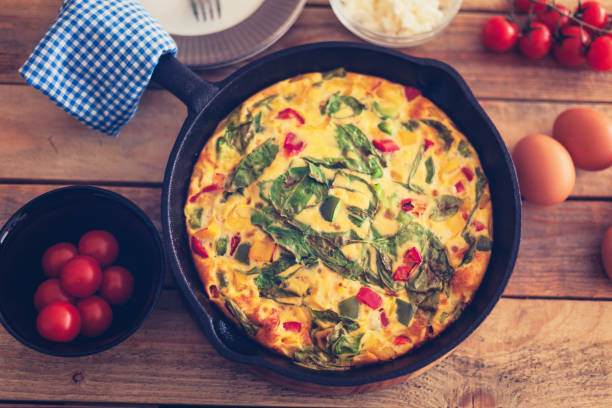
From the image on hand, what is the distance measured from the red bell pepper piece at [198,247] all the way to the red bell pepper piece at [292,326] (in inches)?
18.4

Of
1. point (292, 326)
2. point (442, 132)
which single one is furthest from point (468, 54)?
point (292, 326)

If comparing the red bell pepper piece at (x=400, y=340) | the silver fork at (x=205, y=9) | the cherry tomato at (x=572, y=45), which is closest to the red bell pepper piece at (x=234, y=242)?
the red bell pepper piece at (x=400, y=340)

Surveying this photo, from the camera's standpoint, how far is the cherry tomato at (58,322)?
2053 mm

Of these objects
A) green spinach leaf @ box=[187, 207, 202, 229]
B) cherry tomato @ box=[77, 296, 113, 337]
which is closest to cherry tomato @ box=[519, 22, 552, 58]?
green spinach leaf @ box=[187, 207, 202, 229]

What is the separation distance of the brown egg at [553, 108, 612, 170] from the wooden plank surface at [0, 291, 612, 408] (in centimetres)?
75

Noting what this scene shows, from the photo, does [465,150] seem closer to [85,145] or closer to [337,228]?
[337,228]

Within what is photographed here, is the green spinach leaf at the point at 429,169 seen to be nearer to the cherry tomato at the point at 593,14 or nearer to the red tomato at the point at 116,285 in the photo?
the cherry tomato at the point at 593,14

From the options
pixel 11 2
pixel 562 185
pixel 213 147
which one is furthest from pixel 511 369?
pixel 11 2

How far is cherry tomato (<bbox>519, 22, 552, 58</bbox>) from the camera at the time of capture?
2656 millimetres

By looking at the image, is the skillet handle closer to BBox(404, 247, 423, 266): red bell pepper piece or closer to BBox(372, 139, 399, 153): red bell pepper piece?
BBox(372, 139, 399, 153): red bell pepper piece

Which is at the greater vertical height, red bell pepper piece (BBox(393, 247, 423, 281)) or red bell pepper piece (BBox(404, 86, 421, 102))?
red bell pepper piece (BBox(404, 86, 421, 102))

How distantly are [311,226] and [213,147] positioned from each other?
0.60 meters

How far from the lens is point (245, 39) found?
8.55ft

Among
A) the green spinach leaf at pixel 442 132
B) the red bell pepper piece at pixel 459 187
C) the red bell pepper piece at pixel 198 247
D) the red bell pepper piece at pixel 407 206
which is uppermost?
the green spinach leaf at pixel 442 132
